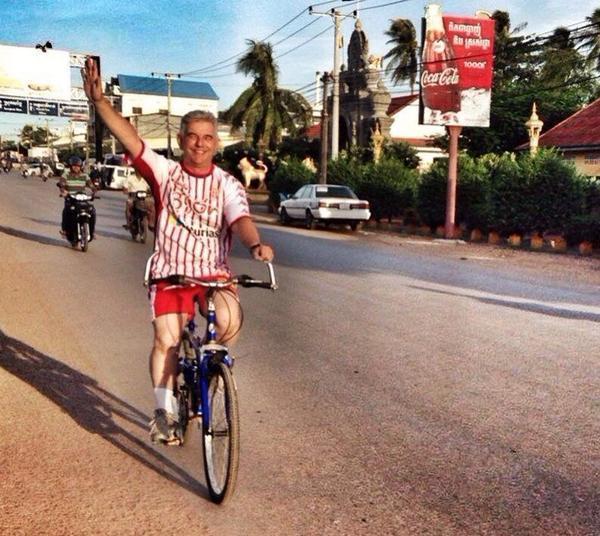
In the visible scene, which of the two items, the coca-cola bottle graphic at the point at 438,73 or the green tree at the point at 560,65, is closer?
the coca-cola bottle graphic at the point at 438,73

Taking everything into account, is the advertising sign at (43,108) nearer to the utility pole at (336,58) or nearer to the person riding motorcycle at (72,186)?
the utility pole at (336,58)

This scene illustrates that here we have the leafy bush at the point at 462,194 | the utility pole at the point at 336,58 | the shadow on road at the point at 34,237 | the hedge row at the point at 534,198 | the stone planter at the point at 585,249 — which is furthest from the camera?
the utility pole at the point at 336,58

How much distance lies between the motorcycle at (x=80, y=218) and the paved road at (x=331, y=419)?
444 centimetres

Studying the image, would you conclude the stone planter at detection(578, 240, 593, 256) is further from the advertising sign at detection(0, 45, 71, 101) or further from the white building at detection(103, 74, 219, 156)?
the white building at detection(103, 74, 219, 156)

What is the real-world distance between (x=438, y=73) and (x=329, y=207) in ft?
17.7

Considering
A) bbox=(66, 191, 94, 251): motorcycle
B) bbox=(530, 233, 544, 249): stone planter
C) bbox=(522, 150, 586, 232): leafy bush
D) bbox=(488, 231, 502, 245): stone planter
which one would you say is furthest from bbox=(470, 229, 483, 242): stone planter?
bbox=(66, 191, 94, 251): motorcycle

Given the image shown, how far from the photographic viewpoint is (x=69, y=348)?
24.6 ft

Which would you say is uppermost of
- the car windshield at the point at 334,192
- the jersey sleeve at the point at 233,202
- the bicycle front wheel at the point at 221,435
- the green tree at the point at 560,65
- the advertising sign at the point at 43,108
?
the green tree at the point at 560,65

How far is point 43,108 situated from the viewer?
42969 mm

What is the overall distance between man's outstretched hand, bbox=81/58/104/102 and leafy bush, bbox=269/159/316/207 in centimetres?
3340

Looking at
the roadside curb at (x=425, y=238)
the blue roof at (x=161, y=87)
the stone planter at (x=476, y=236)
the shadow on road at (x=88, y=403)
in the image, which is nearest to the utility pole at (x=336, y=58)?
the roadside curb at (x=425, y=238)

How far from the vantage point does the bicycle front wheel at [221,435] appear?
3877 mm

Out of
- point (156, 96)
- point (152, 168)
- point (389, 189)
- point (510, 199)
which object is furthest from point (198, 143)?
point (156, 96)

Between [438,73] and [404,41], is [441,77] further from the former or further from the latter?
[404,41]
